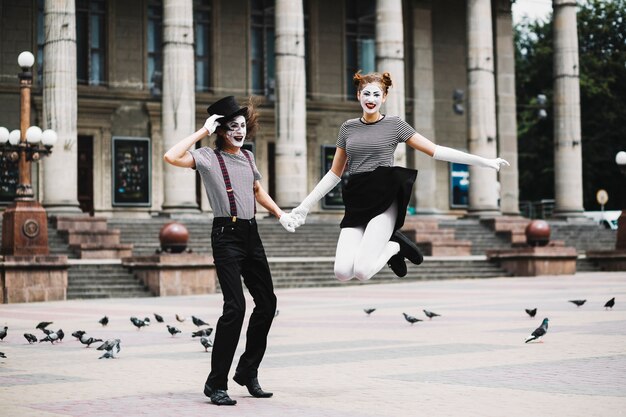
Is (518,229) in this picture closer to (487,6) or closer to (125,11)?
(487,6)

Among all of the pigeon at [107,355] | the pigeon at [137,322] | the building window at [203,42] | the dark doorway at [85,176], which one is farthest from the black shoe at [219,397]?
the building window at [203,42]

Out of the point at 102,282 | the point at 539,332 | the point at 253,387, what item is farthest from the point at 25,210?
the point at 253,387

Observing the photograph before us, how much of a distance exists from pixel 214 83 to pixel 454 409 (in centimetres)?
3973

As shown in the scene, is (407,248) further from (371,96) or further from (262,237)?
(262,237)

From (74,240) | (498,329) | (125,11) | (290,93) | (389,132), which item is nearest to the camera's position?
(389,132)

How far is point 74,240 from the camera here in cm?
3541

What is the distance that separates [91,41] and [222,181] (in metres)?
36.6

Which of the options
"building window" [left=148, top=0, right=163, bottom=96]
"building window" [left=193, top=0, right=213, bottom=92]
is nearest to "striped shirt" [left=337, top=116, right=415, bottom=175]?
"building window" [left=148, top=0, right=163, bottom=96]

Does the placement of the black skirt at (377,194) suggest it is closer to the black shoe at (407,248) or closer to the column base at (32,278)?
the black shoe at (407,248)

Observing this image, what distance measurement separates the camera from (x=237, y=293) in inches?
377

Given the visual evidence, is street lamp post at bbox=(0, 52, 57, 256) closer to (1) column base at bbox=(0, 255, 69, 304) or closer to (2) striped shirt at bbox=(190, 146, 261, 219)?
(1) column base at bbox=(0, 255, 69, 304)

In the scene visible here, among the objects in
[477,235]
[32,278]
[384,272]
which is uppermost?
[477,235]

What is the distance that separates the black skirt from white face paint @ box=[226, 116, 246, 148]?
1.09m

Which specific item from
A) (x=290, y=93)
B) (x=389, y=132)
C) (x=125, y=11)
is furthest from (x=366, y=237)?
(x=125, y=11)
